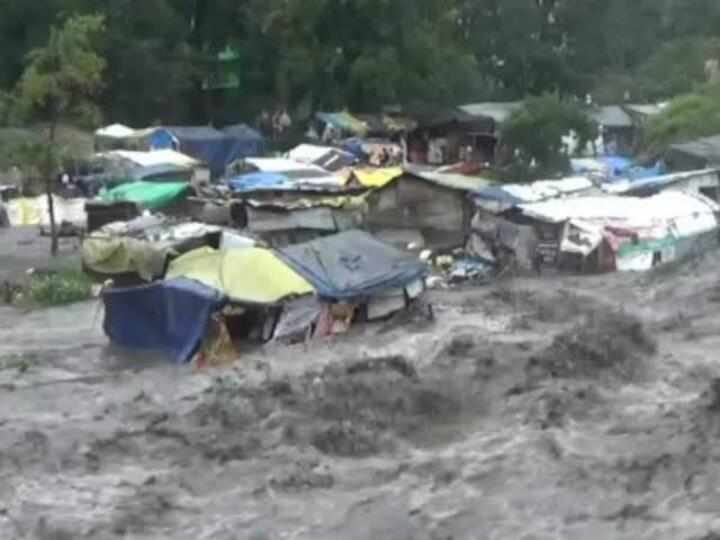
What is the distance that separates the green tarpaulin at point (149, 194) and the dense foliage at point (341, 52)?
12.0 m

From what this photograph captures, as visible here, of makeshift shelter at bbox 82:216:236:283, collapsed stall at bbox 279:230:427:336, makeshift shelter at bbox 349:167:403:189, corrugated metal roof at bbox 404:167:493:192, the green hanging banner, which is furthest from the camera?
the green hanging banner

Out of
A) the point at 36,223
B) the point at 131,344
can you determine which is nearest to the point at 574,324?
the point at 131,344

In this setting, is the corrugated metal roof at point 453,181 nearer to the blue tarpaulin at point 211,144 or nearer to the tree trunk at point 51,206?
the tree trunk at point 51,206

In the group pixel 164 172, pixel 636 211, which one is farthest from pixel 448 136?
pixel 636 211

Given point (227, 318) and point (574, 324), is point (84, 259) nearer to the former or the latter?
point (227, 318)

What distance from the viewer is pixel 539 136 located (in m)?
45.5

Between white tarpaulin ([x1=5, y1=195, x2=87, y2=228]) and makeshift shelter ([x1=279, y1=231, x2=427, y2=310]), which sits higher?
makeshift shelter ([x1=279, y1=231, x2=427, y2=310])

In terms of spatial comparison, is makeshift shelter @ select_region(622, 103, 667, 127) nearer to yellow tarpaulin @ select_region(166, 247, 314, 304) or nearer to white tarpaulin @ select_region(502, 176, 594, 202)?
white tarpaulin @ select_region(502, 176, 594, 202)

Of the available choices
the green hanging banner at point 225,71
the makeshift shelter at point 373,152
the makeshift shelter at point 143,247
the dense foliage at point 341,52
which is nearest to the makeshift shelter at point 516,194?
the makeshift shelter at point 143,247

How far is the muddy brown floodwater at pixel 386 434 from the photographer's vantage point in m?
16.4

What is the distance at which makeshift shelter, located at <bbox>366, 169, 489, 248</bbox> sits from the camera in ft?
116

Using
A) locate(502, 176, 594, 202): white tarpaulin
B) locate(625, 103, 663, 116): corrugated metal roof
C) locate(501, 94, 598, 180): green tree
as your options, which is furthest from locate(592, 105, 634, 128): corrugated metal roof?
locate(502, 176, 594, 202): white tarpaulin

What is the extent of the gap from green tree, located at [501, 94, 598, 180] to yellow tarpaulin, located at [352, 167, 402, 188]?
5.57 metres

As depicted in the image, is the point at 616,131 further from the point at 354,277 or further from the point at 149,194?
the point at 354,277
